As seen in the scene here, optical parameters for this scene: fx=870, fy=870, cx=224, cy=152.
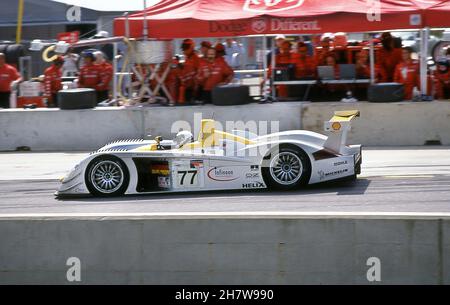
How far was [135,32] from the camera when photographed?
16734 mm

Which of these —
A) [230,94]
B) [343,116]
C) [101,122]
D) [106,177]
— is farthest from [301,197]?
[101,122]

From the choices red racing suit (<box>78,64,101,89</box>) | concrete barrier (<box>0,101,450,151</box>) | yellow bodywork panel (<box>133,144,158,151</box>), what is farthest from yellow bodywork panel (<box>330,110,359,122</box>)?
red racing suit (<box>78,64,101,89</box>)

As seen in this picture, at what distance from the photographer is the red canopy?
15578 millimetres

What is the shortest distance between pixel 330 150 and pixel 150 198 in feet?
7.79

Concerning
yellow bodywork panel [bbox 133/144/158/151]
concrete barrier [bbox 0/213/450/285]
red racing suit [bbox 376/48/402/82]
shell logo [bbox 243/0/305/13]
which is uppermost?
shell logo [bbox 243/0/305/13]

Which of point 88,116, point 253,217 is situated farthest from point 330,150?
point 88,116

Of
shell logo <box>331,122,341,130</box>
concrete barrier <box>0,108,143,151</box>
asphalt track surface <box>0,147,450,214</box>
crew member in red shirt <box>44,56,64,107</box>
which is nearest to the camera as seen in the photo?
asphalt track surface <box>0,147,450,214</box>

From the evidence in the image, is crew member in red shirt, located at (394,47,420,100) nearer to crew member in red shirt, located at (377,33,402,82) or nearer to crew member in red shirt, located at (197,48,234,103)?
crew member in red shirt, located at (377,33,402,82)

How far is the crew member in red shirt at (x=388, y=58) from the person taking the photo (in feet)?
55.3

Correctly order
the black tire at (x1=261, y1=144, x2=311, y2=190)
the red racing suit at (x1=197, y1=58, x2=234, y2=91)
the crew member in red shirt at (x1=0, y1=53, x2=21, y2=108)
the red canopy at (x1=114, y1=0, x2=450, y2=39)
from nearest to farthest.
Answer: the black tire at (x1=261, y1=144, x2=311, y2=190)
the red canopy at (x1=114, y1=0, x2=450, y2=39)
the red racing suit at (x1=197, y1=58, x2=234, y2=91)
the crew member in red shirt at (x1=0, y1=53, x2=21, y2=108)

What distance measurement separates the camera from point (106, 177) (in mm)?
11188

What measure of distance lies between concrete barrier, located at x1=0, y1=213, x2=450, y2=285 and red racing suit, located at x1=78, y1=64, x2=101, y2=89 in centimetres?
996

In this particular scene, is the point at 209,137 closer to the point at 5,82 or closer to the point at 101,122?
the point at 101,122
